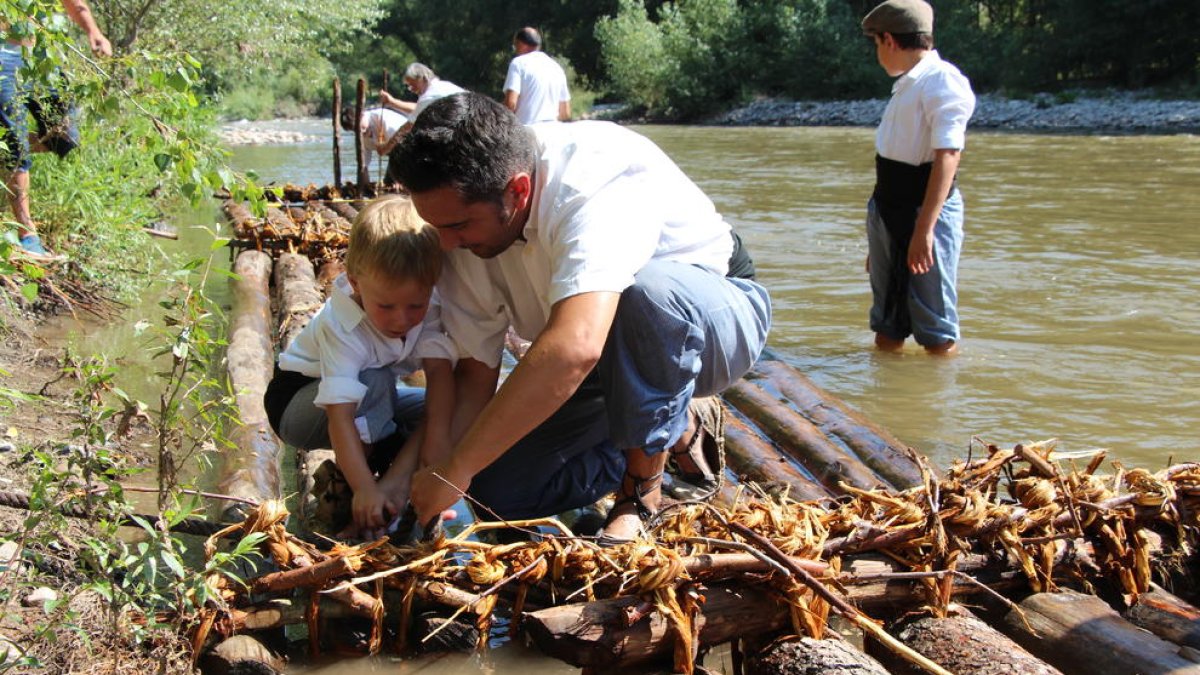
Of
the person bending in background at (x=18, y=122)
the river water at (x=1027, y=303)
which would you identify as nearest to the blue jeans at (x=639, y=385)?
the river water at (x=1027, y=303)

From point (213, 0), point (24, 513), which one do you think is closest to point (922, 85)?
point (24, 513)

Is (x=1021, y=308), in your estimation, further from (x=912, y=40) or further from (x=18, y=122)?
(x=18, y=122)

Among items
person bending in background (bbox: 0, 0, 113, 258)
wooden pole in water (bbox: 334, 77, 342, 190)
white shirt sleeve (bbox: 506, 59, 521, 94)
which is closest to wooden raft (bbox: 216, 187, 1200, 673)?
person bending in background (bbox: 0, 0, 113, 258)

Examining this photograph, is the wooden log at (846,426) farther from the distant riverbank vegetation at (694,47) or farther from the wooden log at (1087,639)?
the distant riverbank vegetation at (694,47)

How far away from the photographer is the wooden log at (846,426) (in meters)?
3.91

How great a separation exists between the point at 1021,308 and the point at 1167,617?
508 centimetres

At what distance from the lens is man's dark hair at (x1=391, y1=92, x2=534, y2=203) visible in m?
2.70

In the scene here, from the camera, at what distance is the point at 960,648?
2.45 metres

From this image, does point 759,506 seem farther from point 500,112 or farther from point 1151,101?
point 1151,101

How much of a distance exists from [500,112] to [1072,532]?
5.50 feet

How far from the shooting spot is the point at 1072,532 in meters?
2.75

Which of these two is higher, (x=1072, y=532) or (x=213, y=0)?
(x=213, y=0)

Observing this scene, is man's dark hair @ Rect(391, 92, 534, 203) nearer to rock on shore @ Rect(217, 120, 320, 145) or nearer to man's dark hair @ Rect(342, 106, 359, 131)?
man's dark hair @ Rect(342, 106, 359, 131)

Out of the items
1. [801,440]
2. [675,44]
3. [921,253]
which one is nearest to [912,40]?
[921,253]
